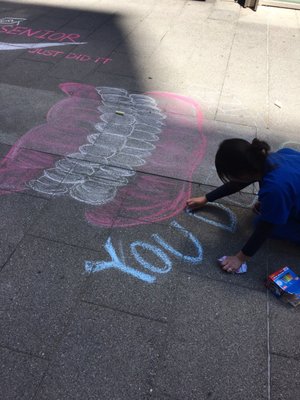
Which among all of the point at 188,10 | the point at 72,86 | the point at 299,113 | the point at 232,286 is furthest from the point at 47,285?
the point at 188,10

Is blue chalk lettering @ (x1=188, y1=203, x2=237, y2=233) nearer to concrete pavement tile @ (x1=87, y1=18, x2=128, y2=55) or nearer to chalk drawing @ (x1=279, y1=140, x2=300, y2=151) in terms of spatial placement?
chalk drawing @ (x1=279, y1=140, x2=300, y2=151)

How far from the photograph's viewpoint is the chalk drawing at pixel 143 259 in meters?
2.65

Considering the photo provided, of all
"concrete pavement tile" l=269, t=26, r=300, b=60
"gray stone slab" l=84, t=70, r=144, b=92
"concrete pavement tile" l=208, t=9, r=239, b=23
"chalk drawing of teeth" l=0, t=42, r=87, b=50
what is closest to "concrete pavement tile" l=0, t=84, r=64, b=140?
"gray stone slab" l=84, t=70, r=144, b=92

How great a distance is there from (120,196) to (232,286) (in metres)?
1.23

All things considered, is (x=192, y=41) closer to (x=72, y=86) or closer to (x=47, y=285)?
(x=72, y=86)

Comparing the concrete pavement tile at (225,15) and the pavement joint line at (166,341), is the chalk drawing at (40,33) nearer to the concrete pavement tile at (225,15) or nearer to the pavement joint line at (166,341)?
the concrete pavement tile at (225,15)

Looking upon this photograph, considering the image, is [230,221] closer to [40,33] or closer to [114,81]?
[114,81]

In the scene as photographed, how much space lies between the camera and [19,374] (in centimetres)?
211

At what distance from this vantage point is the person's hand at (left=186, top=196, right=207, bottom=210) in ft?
10.1

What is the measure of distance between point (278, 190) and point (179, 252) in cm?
92

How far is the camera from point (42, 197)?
3188mm

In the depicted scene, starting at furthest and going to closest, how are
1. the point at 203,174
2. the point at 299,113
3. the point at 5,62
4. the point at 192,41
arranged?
the point at 192,41 → the point at 5,62 → the point at 299,113 → the point at 203,174

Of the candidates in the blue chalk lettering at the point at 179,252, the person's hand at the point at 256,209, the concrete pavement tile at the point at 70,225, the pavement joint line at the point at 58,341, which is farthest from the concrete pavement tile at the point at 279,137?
the pavement joint line at the point at 58,341

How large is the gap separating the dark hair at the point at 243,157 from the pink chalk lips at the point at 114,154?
983 mm
